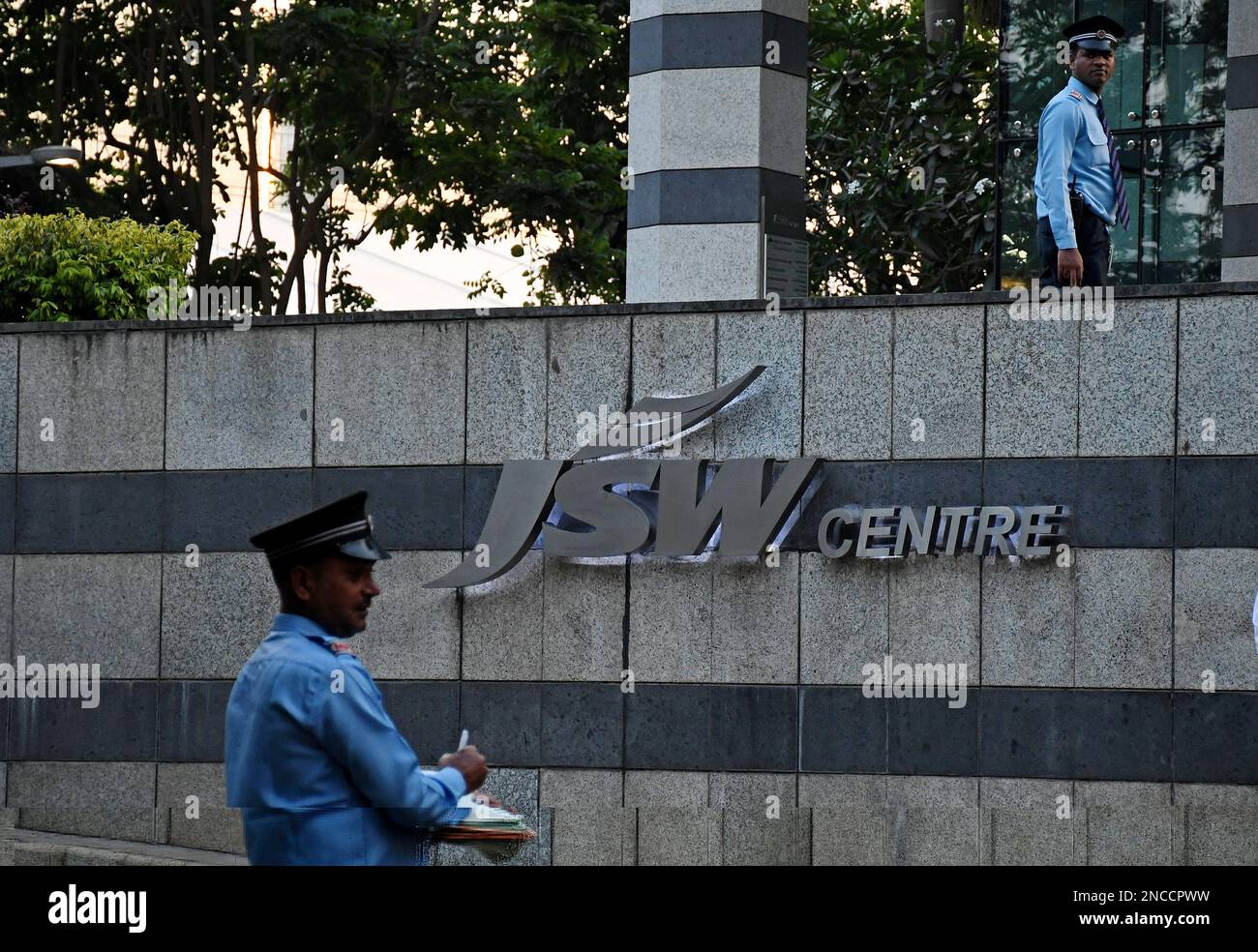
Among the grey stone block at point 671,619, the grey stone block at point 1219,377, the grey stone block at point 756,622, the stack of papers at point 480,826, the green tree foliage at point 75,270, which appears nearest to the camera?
the stack of papers at point 480,826

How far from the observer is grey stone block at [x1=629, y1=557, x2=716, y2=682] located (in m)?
13.7

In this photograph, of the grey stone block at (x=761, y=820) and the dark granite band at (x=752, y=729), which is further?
the grey stone block at (x=761, y=820)

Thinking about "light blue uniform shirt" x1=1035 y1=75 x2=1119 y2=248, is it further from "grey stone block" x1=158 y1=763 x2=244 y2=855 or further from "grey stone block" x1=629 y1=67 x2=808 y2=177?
"grey stone block" x1=158 y1=763 x2=244 y2=855

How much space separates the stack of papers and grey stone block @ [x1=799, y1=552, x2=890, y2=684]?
736 centimetres

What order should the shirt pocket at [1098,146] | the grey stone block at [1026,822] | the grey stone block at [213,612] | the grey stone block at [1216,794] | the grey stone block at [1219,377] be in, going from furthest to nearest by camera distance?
the grey stone block at [213,612] < the shirt pocket at [1098,146] < the grey stone block at [1219,377] < the grey stone block at [1026,822] < the grey stone block at [1216,794]

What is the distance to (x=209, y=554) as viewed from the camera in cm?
1481

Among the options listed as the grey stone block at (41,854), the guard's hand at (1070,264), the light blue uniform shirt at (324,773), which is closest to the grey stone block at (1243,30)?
the guard's hand at (1070,264)

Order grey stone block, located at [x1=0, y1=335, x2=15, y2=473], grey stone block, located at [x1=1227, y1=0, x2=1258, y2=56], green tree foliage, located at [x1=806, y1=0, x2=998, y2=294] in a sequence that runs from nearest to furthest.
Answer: grey stone block, located at [x1=0, y1=335, x2=15, y2=473] → grey stone block, located at [x1=1227, y1=0, x2=1258, y2=56] → green tree foliage, located at [x1=806, y1=0, x2=998, y2=294]

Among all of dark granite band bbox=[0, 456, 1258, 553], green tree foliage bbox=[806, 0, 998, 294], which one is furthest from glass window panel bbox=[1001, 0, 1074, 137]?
dark granite band bbox=[0, 456, 1258, 553]

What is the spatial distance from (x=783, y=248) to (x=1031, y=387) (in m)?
3.19

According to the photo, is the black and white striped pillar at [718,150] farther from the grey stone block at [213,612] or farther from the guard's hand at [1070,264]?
the grey stone block at [213,612]

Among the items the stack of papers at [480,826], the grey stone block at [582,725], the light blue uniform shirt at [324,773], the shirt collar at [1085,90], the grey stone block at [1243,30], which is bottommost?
the grey stone block at [582,725]

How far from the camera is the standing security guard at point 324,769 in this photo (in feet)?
19.6

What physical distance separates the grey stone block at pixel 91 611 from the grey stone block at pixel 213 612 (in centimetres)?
15
